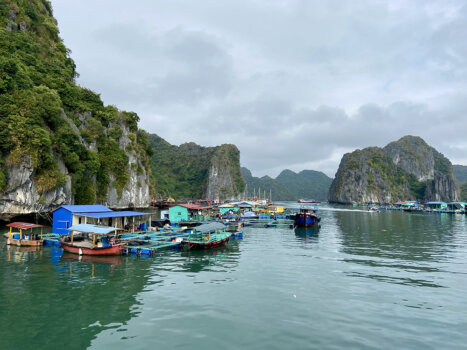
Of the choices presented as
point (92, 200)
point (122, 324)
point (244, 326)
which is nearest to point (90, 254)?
point (122, 324)

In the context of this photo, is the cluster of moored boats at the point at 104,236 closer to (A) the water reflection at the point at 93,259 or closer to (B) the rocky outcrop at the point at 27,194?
(A) the water reflection at the point at 93,259

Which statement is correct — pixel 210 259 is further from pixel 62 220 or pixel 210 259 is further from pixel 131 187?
Answer: pixel 131 187

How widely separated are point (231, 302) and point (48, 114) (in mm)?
46405

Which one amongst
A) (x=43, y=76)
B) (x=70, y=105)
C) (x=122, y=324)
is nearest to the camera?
(x=122, y=324)

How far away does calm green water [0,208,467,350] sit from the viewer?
11477 millimetres

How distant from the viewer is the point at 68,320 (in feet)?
42.0

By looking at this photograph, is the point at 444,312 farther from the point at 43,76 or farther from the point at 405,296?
the point at 43,76

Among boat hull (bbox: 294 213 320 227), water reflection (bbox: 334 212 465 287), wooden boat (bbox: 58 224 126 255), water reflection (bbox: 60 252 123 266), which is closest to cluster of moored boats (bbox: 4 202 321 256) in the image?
wooden boat (bbox: 58 224 126 255)

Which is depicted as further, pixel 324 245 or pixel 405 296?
pixel 324 245

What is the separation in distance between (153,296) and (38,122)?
39.6 meters

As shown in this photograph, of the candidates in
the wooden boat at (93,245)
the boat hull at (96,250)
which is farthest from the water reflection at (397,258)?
the wooden boat at (93,245)

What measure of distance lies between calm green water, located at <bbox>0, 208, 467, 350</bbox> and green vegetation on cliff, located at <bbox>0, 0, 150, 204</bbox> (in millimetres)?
19023

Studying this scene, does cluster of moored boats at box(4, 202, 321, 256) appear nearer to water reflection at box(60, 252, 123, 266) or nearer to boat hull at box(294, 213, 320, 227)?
water reflection at box(60, 252, 123, 266)

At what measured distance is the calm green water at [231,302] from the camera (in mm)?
11477
